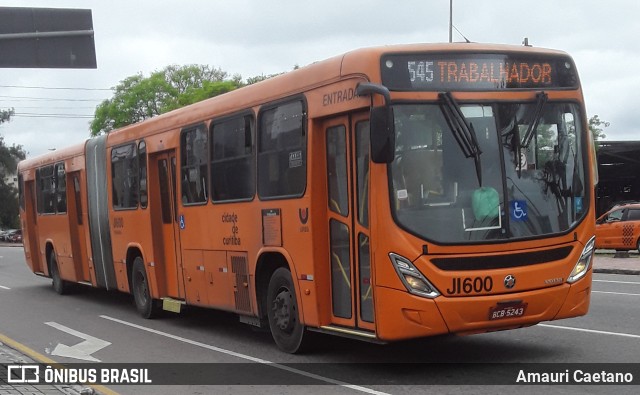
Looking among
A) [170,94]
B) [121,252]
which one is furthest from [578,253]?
[170,94]

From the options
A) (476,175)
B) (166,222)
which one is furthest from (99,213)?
(476,175)

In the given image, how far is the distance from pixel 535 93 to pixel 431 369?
301cm

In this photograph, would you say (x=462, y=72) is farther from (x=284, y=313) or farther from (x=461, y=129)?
(x=284, y=313)

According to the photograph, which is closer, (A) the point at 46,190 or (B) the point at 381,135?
(B) the point at 381,135

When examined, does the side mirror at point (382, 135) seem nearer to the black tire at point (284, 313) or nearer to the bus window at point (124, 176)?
the black tire at point (284, 313)

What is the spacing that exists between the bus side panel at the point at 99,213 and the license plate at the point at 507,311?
34.1 ft

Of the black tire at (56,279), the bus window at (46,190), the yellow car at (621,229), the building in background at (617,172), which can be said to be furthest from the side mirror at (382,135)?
the building in background at (617,172)

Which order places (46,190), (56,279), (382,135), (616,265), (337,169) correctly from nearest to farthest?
(382,135) < (337,169) < (46,190) < (56,279) < (616,265)

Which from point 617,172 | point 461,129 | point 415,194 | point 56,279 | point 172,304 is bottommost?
point 56,279

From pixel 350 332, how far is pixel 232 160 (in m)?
3.61

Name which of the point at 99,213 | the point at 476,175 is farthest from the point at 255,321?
the point at 99,213

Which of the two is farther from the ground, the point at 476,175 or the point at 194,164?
the point at 194,164

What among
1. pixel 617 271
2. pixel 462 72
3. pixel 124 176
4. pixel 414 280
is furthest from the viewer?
pixel 617 271

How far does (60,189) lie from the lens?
20578 millimetres
